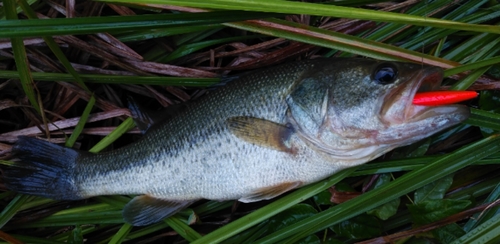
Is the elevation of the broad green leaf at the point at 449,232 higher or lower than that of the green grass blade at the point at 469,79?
lower

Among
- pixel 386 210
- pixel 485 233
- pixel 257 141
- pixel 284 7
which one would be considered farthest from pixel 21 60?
pixel 485 233

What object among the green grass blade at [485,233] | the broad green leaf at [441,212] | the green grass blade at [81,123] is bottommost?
the green grass blade at [485,233]

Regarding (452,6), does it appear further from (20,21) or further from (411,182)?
(20,21)

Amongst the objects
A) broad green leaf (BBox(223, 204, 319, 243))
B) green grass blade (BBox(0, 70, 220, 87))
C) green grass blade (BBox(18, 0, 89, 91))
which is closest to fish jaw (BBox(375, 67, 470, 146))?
broad green leaf (BBox(223, 204, 319, 243))

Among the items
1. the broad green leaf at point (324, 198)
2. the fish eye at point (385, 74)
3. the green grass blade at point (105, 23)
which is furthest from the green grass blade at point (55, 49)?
the fish eye at point (385, 74)

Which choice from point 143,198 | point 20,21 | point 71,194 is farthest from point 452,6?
point 71,194

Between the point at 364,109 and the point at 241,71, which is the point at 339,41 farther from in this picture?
the point at 241,71

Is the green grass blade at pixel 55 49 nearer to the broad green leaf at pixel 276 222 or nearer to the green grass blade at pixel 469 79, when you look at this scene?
the broad green leaf at pixel 276 222
